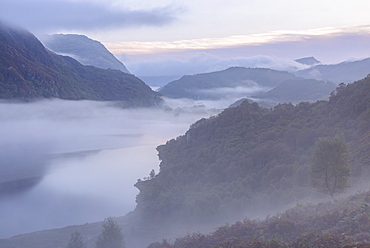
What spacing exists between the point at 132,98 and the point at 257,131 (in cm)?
10697

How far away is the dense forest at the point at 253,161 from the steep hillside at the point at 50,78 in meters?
72.1

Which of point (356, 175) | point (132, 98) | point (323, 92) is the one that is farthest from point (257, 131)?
point (132, 98)

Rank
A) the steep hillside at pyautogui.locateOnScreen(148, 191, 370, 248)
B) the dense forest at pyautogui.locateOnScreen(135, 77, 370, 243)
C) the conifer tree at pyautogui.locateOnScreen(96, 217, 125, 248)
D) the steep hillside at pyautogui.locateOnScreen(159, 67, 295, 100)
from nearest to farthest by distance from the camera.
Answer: the steep hillside at pyautogui.locateOnScreen(148, 191, 370, 248) → the conifer tree at pyautogui.locateOnScreen(96, 217, 125, 248) → the dense forest at pyautogui.locateOnScreen(135, 77, 370, 243) → the steep hillside at pyautogui.locateOnScreen(159, 67, 295, 100)

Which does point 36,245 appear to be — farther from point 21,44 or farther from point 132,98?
point 132,98

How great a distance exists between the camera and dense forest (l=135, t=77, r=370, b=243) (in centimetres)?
2066

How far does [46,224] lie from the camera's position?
3350 centimetres

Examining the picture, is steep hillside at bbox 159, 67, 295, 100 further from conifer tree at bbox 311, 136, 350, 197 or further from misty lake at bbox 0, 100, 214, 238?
conifer tree at bbox 311, 136, 350, 197

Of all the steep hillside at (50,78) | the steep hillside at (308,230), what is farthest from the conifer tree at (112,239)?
the steep hillside at (50,78)

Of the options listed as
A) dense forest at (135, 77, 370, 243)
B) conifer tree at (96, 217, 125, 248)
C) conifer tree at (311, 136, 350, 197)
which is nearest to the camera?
conifer tree at (311, 136, 350, 197)

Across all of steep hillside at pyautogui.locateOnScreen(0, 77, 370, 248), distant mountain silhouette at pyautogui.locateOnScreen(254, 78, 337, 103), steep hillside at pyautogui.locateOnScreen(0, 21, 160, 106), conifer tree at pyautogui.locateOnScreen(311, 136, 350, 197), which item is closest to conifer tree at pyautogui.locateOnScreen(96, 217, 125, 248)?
steep hillside at pyautogui.locateOnScreen(0, 77, 370, 248)

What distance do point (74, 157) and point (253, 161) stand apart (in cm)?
5174

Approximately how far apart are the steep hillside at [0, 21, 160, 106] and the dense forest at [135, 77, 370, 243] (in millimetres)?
72109

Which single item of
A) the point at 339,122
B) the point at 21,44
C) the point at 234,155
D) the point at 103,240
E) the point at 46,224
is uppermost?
the point at 21,44

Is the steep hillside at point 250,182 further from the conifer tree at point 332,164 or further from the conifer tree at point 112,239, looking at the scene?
the conifer tree at point 112,239
